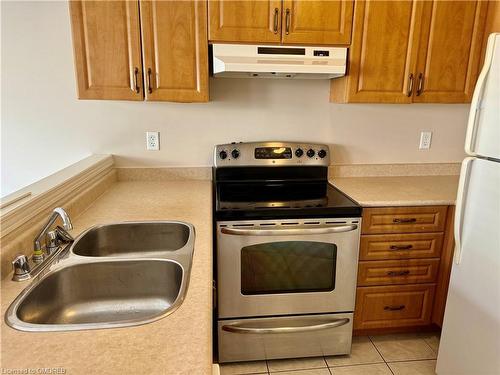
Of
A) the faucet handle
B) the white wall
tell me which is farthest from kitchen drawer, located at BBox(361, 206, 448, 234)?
the faucet handle

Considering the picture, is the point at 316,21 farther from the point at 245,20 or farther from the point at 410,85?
the point at 410,85

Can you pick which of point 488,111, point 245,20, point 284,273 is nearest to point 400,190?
point 488,111

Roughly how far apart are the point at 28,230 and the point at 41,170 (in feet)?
3.92

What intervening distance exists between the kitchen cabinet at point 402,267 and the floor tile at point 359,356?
75mm

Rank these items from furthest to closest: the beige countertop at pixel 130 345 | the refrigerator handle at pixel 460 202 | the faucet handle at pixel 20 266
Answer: the refrigerator handle at pixel 460 202 < the faucet handle at pixel 20 266 < the beige countertop at pixel 130 345

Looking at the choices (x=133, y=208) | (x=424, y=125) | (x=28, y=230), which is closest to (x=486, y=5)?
(x=424, y=125)

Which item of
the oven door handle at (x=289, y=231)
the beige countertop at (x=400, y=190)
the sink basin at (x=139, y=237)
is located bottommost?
the oven door handle at (x=289, y=231)

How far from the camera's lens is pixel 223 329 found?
1.89 meters

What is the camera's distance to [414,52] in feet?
6.59

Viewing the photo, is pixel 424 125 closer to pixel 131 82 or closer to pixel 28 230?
pixel 131 82

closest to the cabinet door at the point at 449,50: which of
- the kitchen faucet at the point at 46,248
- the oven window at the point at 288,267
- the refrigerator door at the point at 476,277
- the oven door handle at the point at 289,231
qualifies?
the refrigerator door at the point at 476,277

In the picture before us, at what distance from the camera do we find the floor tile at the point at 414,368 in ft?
6.27

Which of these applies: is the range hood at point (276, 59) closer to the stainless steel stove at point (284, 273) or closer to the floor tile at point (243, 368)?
the stainless steel stove at point (284, 273)

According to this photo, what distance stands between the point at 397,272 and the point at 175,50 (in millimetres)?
1721
